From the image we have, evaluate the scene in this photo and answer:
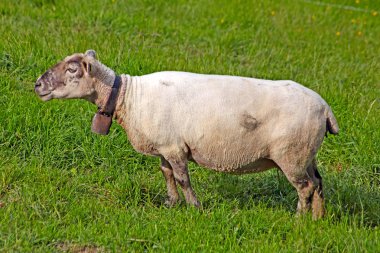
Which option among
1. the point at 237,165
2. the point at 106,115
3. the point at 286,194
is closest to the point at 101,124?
the point at 106,115

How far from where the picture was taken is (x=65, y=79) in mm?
5805

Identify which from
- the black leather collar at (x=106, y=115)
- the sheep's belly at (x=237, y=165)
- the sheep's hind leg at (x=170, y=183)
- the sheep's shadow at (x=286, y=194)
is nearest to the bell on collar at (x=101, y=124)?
the black leather collar at (x=106, y=115)

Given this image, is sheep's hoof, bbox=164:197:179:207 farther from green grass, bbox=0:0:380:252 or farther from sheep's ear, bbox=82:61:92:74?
sheep's ear, bbox=82:61:92:74

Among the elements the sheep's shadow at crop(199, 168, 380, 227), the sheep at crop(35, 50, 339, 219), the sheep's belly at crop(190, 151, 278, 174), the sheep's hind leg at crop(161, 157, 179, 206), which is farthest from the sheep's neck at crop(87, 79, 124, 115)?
the sheep's shadow at crop(199, 168, 380, 227)

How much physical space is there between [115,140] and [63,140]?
465 mm

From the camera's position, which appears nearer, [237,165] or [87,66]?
[87,66]

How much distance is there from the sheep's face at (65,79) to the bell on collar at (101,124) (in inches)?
10.5

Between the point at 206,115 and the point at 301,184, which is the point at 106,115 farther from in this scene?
the point at 301,184

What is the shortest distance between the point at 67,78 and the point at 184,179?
1154mm

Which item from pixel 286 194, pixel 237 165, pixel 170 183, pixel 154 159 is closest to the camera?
pixel 237 165

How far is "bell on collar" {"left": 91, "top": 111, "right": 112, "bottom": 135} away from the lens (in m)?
5.92

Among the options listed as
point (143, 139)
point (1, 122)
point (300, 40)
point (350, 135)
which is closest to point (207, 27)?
point (300, 40)

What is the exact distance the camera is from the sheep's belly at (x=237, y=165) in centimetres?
593

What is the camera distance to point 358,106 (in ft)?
26.9
